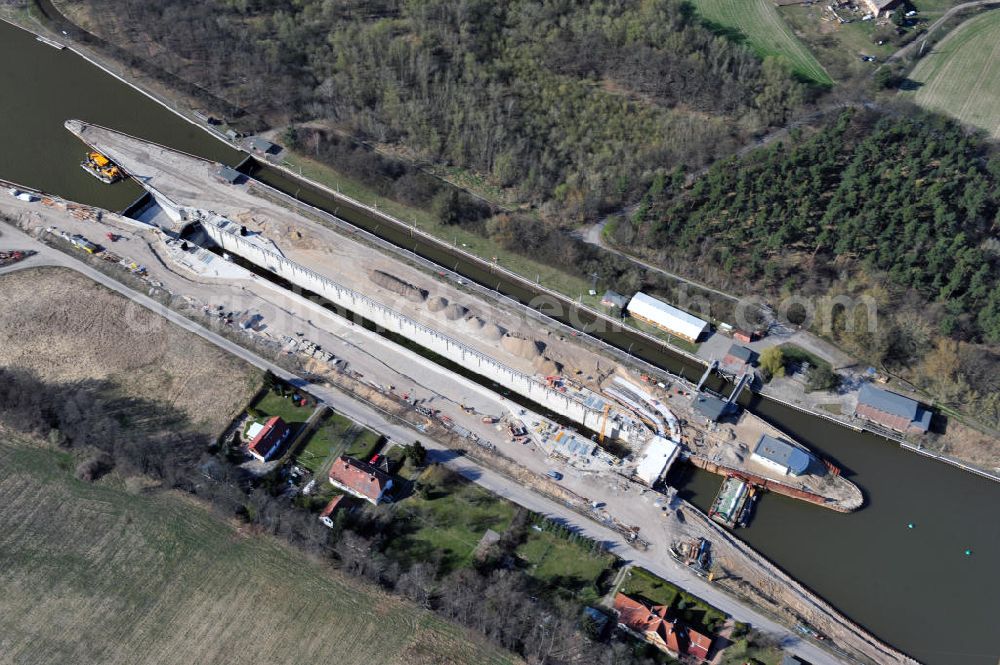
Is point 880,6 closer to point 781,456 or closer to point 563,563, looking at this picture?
point 781,456

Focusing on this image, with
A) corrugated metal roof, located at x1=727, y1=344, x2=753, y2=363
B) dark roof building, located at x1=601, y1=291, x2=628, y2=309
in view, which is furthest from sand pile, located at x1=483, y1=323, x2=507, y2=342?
corrugated metal roof, located at x1=727, y1=344, x2=753, y2=363

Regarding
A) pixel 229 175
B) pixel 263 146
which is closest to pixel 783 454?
pixel 229 175

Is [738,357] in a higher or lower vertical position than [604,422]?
higher

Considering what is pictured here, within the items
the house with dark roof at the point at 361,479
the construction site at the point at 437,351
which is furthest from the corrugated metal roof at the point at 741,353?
the house with dark roof at the point at 361,479

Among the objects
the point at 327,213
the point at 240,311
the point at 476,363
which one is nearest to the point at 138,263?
the point at 240,311

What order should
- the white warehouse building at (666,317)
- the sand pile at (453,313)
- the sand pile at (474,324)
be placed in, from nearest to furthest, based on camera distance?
the sand pile at (474,324)
the white warehouse building at (666,317)
the sand pile at (453,313)

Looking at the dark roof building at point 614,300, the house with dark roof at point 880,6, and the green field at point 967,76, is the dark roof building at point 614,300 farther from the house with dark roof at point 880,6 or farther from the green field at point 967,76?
the house with dark roof at point 880,6

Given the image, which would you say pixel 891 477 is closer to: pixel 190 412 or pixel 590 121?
pixel 590 121
